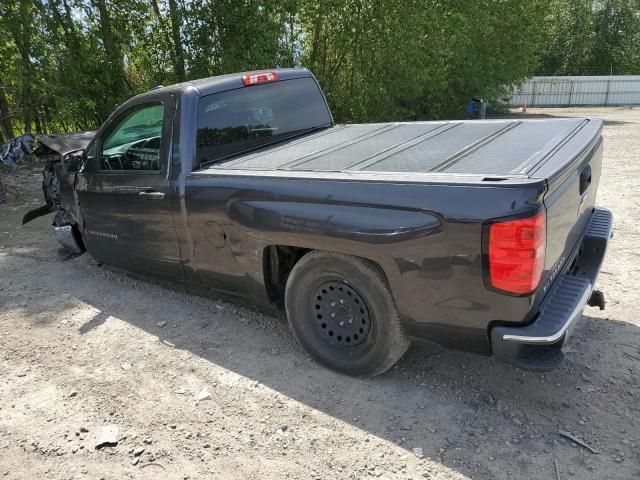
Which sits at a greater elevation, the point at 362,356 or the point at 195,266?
the point at 195,266

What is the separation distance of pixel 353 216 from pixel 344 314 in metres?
0.69

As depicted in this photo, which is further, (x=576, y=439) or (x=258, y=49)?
(x=258, y=49)

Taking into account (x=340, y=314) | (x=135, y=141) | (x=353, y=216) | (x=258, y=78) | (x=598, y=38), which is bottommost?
(x=340, y=314)

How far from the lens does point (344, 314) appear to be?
316cm

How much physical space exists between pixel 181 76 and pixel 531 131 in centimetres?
862

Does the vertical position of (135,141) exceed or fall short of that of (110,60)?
it falls short

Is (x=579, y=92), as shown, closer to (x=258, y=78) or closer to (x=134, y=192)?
(x=258, y=78)

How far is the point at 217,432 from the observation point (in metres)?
2.85

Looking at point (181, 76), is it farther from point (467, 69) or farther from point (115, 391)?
point (467, 69)

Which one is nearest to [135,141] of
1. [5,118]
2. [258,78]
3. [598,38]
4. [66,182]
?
[258,78]

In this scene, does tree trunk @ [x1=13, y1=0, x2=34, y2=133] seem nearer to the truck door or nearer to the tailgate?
the truck door

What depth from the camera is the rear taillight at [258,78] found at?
13.5ft

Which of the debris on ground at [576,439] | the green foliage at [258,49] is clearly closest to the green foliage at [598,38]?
the green foliage at [258,49]

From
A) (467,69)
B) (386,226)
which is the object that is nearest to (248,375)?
(386,226)
